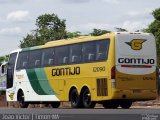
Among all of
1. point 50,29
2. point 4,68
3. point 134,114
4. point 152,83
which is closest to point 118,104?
point 152,83

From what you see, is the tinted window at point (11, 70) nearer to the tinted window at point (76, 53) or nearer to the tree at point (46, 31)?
the tinted window at point (76, 53)

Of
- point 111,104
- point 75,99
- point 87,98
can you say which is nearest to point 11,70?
point 75,99

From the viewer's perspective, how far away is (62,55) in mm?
23906

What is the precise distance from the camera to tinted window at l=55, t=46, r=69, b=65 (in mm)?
23625

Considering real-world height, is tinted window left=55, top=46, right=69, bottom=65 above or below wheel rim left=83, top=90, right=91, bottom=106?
above

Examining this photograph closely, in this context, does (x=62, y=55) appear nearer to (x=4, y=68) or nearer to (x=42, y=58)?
(x=42, y=58)

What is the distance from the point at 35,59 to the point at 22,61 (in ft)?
5.49

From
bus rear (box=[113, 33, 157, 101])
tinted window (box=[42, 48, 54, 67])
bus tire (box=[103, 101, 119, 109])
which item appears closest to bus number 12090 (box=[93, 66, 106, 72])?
bus rear (box=[113, 33, 157, 101])

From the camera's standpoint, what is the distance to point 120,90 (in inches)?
Answer: 839

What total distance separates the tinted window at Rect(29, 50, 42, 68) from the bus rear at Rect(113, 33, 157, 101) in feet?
18.6

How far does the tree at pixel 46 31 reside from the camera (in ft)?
168

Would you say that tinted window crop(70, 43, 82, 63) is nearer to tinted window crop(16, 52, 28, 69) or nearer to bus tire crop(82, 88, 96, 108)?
bus tire crop(82, 88, 96, 108)

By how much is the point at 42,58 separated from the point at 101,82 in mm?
4866

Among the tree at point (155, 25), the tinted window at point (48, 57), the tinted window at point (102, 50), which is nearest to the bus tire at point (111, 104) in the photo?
the tinted window at point (102, 50)
